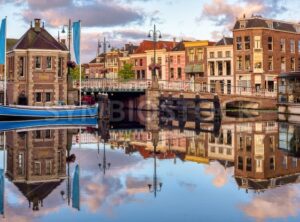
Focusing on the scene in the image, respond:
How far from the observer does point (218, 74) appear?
60812mm

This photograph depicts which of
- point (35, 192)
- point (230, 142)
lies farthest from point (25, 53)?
point (35, 192)

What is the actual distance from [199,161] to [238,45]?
4404 cm

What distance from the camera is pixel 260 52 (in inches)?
2231

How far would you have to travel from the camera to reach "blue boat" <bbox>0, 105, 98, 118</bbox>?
3400cm

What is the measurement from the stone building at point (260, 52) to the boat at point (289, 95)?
11008 mm

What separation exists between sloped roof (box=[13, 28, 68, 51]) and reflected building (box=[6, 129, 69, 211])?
18920mm

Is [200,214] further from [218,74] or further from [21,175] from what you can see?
[218,74]

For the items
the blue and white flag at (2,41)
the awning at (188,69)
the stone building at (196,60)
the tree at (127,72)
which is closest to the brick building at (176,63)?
the stone building at (196,60)

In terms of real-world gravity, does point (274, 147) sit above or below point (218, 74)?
below

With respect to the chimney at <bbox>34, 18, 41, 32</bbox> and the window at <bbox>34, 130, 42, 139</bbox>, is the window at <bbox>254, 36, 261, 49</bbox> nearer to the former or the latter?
the chimney at <bbox>34, 18, 41, 32</bbox>

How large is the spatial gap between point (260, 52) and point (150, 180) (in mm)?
46978

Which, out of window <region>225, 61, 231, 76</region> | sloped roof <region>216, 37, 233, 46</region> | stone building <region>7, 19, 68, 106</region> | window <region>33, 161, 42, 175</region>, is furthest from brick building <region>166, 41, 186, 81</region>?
window <region>33, 161, 42, 175</region>

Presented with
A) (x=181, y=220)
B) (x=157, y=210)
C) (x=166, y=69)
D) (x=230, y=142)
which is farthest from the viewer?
(x=166, y=69)

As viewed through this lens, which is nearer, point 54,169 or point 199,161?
point 54,169
